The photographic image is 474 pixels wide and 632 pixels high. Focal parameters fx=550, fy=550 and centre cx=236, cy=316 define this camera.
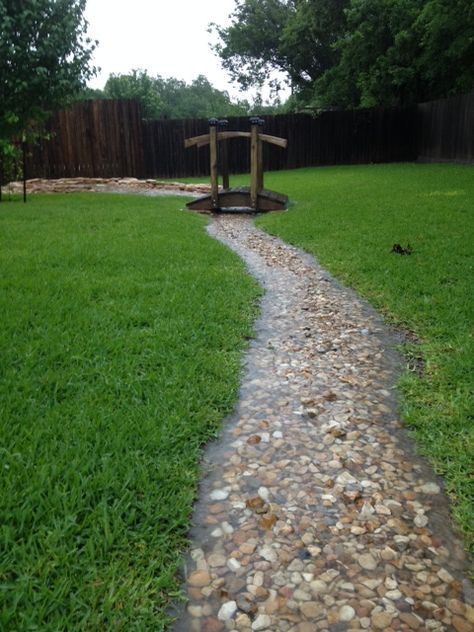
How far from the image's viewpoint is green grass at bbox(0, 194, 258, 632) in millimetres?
1701

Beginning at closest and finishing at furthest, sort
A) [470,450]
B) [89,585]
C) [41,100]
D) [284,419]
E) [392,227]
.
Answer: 1. [89,585]
2. [470,450]
3. [284,419]
4. [392,227]
5. [41,100]

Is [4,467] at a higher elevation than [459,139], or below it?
below

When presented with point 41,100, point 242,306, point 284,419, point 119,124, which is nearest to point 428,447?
point 284,419

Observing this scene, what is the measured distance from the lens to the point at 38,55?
1107 cm

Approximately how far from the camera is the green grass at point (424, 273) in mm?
2631

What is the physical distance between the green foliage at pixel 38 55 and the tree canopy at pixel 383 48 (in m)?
10.6

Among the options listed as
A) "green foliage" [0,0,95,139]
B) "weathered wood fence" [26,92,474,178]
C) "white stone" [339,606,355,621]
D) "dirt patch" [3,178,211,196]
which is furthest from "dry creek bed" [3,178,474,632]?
"weathered wood fence" [26,92,474,178]

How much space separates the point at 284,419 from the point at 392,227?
5267 millimetres

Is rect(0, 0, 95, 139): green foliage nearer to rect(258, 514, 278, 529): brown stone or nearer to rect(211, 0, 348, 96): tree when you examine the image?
rect(258, 514, 278, 529): brown stone

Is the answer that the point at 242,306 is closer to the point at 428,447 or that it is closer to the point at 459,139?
the point at 428,447

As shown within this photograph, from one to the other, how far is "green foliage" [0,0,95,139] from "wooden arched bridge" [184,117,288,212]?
132 inches

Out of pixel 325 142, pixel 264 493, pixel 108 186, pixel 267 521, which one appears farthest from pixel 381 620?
pixel 325 142

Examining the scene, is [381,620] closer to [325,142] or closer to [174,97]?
[325,142]

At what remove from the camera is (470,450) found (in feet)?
8.11
